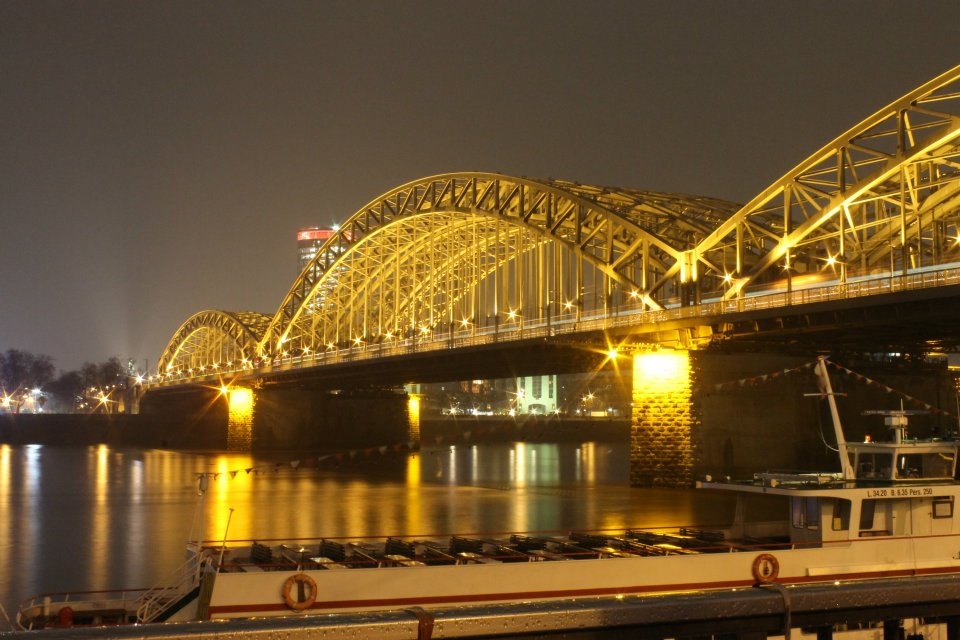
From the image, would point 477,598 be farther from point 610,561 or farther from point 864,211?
point 864,211

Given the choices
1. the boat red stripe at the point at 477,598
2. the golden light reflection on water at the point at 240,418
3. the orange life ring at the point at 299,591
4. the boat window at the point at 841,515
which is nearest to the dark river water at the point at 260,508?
the boat red stripe at the point at 477,598

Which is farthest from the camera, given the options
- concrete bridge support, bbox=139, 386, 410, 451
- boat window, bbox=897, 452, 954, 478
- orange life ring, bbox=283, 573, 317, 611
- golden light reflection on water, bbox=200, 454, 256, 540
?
concrete bridge support, bbox=139, 386, 410, 451

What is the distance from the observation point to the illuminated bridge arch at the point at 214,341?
14251 cm

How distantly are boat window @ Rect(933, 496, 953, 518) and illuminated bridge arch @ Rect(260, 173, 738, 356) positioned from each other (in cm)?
3857

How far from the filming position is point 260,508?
4922 centimetres

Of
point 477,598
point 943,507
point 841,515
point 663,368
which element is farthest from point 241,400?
point 477,598

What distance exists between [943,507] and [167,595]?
48.6 feet

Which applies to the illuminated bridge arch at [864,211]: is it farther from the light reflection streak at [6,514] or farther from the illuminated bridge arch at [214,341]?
the illuminated bridge arch at [214,341]

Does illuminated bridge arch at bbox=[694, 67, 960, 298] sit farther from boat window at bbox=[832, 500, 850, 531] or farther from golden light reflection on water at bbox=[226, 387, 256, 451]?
golden light reflection on water at bbox=[226, 387, 256, 451]

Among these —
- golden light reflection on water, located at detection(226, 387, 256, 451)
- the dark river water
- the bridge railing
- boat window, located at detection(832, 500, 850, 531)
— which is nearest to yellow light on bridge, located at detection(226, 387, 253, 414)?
golden light reflection on water, located at detection(226, 387, 256, 451)

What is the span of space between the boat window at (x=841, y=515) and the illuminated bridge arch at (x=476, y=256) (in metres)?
39.3

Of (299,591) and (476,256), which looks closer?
(299,591)

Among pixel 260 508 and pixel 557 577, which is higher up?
pixel 557 577

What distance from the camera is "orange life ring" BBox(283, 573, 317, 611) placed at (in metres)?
16.7
